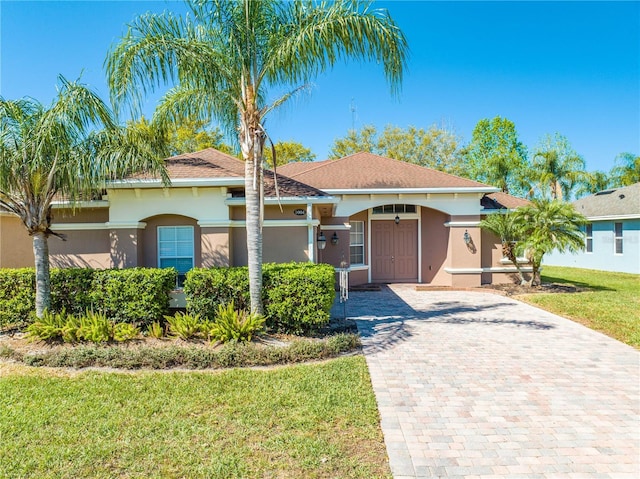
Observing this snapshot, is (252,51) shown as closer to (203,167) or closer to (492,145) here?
(203,167)

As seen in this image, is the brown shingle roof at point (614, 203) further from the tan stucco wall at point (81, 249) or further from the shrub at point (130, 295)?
the tan stucco wall at point (81, 249)

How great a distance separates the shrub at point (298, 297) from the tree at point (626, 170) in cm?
3701

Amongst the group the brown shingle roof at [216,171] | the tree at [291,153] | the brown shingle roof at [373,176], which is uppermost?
the tree at [291,153]

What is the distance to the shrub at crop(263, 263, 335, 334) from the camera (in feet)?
22.5

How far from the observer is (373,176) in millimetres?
14234

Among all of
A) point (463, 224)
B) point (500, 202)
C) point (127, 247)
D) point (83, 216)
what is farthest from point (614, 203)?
point (83, 216)

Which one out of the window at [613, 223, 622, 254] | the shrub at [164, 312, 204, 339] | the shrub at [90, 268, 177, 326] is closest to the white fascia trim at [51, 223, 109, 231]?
the shrub at [90, 268, 177, 326]

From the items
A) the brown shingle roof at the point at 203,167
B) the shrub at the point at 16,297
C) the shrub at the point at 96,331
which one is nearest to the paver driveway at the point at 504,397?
the shrub at the point at 96,331

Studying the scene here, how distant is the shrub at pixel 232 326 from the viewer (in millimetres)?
6465

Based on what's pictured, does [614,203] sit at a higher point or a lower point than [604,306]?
higher

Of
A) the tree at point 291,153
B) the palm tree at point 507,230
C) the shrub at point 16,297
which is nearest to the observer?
the shrub at point 16,297

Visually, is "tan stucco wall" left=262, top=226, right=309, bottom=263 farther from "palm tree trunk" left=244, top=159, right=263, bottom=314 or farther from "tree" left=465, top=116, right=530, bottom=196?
"tree" left=465, top=116, right=530, bottom=196

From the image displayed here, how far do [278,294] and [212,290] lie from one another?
4.56ft

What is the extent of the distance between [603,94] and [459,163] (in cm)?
1359
